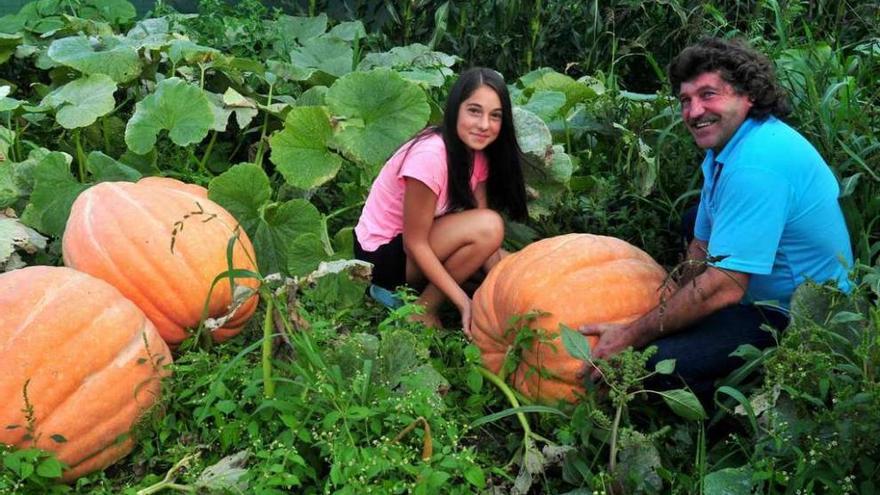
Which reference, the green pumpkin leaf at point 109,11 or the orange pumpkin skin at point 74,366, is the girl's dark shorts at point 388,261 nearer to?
the orange pumpkin skin at point 74,366

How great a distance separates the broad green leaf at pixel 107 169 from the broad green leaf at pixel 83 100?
317 millimetres

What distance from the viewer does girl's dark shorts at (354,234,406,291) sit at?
3.53 metres

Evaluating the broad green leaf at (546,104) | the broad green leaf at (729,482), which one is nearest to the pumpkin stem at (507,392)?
the broad green leaf at (729,482)


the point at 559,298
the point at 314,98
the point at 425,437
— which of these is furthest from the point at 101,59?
the point at 425,437

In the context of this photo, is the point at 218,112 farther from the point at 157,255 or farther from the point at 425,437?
the point at 425,437

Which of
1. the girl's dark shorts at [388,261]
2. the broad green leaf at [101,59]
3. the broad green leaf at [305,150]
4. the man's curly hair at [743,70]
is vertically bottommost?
the girl's dark shorts at [388,261]

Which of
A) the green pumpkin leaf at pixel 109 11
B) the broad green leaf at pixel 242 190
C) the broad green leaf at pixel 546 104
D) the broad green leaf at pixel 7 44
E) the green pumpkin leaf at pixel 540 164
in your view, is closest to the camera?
the broad green leaf at pixel 242 190

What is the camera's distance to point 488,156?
3492mm

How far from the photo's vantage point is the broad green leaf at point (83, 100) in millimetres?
3885

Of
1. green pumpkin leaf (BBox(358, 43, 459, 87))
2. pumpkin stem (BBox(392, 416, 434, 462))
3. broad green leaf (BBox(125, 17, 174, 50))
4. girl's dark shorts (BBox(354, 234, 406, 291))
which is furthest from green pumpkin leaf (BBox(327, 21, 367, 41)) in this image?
pumpkin stem (BBox(392, 416, 434, 462))

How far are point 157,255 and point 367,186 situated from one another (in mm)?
1046

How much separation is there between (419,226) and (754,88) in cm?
109

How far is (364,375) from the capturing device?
8.43ft

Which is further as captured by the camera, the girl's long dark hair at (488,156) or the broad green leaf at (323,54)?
the broad green leaf at (323,54)
